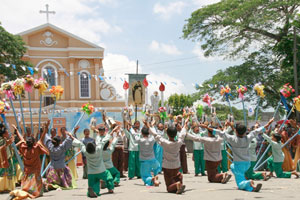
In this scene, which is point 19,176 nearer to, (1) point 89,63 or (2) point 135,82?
(2) point 135,82

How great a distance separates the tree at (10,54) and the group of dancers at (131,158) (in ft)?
55.6

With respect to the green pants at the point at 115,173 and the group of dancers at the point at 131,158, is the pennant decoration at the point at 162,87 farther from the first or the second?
the green pants at the point at 115,173

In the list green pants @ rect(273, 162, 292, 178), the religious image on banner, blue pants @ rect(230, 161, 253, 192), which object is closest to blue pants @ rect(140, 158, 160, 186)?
blue pants @ rect(230, 161, 253, 192)

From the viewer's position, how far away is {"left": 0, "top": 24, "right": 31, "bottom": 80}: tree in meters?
26.6

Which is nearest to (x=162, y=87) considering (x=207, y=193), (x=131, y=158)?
(x=131, y=158)

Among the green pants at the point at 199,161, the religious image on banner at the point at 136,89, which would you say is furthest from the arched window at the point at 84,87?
the green pants at the point at 199,161

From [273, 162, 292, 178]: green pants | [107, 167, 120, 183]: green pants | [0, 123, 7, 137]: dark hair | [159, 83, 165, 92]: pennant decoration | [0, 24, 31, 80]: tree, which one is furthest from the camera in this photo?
[0, 24, 31, 80]: tree

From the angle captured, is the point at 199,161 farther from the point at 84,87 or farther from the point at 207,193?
the point at 84,87

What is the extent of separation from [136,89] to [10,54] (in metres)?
8.82

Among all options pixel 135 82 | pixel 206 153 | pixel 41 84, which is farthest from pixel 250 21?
pixel 41 84

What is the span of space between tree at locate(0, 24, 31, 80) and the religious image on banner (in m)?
6.92

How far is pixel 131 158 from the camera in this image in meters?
11.8

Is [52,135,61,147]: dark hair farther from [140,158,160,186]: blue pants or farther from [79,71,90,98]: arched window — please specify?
[79,71,90,98]: arched window

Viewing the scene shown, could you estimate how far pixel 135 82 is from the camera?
92.0ft
